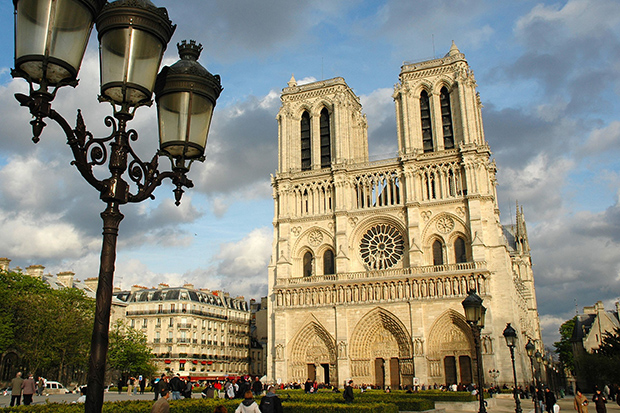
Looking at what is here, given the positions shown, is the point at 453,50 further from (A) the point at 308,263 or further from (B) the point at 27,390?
(B) the point at 27,390

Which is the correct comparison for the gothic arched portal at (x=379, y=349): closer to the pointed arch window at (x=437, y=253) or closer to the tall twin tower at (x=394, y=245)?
the tall twin tower at (x=394, y=245)

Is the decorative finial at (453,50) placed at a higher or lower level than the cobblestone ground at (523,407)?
higher

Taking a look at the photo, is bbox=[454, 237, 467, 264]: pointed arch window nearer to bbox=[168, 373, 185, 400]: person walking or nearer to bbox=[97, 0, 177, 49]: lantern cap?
bbox=[168, 373, 185, 400]: person walking

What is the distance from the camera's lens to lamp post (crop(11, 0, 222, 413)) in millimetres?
3852

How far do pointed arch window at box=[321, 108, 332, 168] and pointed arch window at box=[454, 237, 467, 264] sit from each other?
442 inches

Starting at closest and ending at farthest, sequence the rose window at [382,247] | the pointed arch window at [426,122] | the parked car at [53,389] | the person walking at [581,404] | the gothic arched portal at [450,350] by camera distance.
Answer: the person walking at [581,404] → the parked car at [53,389] → the gothic arched portal at [450,350] → the rose window at [382,247] → the pointed arch window at [426,122]

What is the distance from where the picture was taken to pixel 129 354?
40.6 metres

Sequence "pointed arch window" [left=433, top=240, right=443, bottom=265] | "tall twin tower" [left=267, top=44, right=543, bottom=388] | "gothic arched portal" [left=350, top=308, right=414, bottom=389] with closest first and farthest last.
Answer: "tall twin tower" [left=267, top=44, right=543, bottom=388] → "gothic arched portal" [left=350, top=308, right=414, bottom=389] → "pointed arch window" [left=433, top=240, right=443, bottom=265]

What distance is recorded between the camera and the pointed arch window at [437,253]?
3681 centimetres

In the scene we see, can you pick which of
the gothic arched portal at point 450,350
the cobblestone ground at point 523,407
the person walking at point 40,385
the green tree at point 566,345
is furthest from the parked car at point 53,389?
the green tree at point 566,345

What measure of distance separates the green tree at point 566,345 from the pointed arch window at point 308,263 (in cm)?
3786

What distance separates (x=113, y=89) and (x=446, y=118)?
37.2 m

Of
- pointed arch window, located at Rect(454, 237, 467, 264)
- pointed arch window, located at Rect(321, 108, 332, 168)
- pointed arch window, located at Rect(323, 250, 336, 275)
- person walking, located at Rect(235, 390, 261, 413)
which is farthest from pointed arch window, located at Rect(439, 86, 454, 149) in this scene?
person walking, located at Rect(235, 390, 261, 413)

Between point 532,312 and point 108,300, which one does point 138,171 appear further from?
point 532,312
